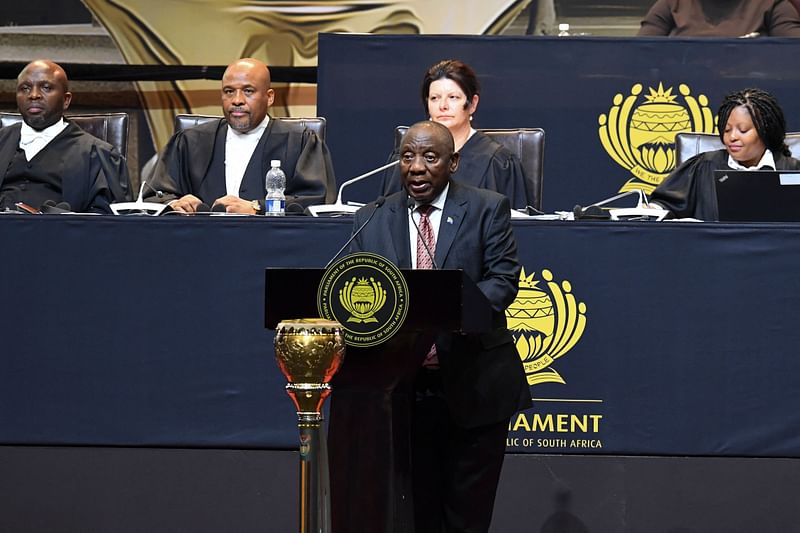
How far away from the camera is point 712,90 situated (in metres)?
5.99

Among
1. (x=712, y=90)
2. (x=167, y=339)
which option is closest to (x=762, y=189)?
(x=712, y=90)

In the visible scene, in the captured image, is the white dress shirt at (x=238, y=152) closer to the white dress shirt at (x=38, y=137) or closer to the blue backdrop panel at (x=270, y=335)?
the white dress shirt at (x=38, y=137)

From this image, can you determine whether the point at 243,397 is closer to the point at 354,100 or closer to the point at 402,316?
the point at 402,316

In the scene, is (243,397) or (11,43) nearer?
(243,397)

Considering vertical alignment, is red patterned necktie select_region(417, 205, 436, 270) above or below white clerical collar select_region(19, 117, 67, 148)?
below

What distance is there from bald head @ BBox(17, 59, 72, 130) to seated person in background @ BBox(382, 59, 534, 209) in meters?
1.63

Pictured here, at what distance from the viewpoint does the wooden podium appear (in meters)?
2.86

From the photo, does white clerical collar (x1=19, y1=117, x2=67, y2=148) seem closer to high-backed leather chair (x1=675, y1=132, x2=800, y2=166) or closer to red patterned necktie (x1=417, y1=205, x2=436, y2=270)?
high-backed leather chair (x1=675, y1=132, x2=800, y2=166)

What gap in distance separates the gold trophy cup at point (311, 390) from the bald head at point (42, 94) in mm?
3528

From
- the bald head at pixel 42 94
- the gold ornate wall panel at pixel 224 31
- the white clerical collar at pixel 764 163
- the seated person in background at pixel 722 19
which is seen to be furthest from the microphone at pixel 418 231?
the gold ornate wall panel at pixel 224 31

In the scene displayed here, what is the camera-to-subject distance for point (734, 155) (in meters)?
5.22

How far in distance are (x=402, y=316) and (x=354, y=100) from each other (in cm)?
338

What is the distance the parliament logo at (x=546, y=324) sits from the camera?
164 inches

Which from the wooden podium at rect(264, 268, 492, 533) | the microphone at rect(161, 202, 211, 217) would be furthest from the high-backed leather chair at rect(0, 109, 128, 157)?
the wooden podium at rect(264, 268, 492, 533)
